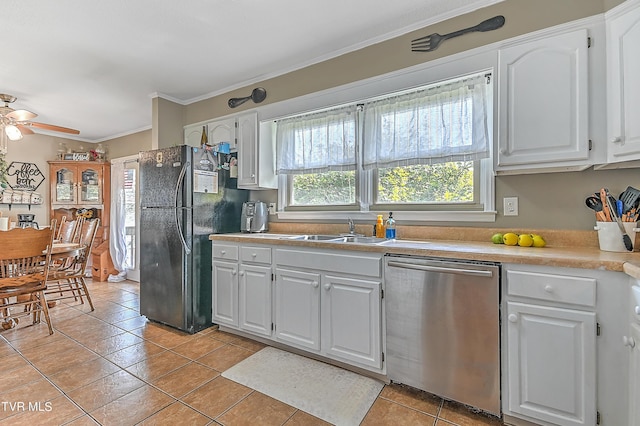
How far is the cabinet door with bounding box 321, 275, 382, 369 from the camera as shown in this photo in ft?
6.59

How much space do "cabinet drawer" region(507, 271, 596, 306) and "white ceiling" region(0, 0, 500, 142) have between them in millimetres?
1823

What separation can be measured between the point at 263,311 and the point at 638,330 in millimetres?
2162

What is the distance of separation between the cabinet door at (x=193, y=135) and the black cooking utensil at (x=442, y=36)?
2.58 meters

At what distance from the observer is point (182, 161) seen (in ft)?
9.25

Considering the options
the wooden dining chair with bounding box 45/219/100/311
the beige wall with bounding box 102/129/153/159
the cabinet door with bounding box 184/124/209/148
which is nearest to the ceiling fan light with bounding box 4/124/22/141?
the wooden dining chair with bounding box 45/219/100/311

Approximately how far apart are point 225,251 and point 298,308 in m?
0.90

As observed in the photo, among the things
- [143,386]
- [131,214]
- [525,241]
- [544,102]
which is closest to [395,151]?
[544,102]

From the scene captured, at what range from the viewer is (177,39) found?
2.56 metres

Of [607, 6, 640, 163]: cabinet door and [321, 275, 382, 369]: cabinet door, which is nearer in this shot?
[607, 6, 640, 163]: cabinet door

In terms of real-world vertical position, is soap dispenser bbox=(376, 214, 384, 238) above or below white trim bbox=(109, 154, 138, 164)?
below

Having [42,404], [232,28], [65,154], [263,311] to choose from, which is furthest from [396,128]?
→ [65,154]

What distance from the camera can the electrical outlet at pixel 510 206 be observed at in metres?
2.08

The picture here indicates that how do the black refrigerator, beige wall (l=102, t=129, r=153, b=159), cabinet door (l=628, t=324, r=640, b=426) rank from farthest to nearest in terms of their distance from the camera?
beige wall (l=102, t=129, r=153, b=159), the black refrigerator, cabinet door (l=628, t=324, r=640, b=426)

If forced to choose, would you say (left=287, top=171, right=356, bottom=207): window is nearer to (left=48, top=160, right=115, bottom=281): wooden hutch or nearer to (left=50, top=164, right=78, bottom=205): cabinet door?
(left=48, top=160, right=115, bottom=281): wooden hutch
